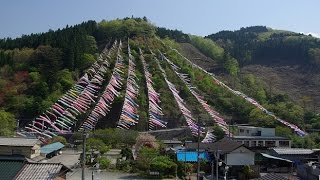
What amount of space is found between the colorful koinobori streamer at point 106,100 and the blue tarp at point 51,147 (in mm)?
4942

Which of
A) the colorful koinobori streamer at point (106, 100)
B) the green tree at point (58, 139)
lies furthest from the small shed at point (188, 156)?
the green tree at point (58, 139)

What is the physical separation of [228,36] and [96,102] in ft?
391

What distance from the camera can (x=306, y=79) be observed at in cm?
10394

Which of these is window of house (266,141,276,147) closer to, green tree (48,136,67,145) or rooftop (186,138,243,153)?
rooftop (186,138,243,153)

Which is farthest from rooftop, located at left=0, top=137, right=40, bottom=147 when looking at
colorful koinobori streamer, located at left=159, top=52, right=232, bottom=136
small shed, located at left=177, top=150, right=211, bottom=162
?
colorful koinobori streamer, located at left=159, top=52, right=232, bottom=136

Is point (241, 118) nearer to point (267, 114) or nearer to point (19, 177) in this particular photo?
point (267, 114)

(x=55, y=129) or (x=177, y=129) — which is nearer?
(x=55, y=129)

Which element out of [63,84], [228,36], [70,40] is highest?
[228,36]

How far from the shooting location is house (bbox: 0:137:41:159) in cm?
2978

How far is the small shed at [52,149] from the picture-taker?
4277 cm

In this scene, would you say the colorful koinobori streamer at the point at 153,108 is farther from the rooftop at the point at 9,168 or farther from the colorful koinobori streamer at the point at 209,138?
the rooftop at the point at 9,168

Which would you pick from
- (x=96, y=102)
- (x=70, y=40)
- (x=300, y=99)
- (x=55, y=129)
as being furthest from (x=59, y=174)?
(x=300, y=99)

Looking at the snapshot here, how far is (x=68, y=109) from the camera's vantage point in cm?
5481

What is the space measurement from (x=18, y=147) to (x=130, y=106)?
3089 centimetres
